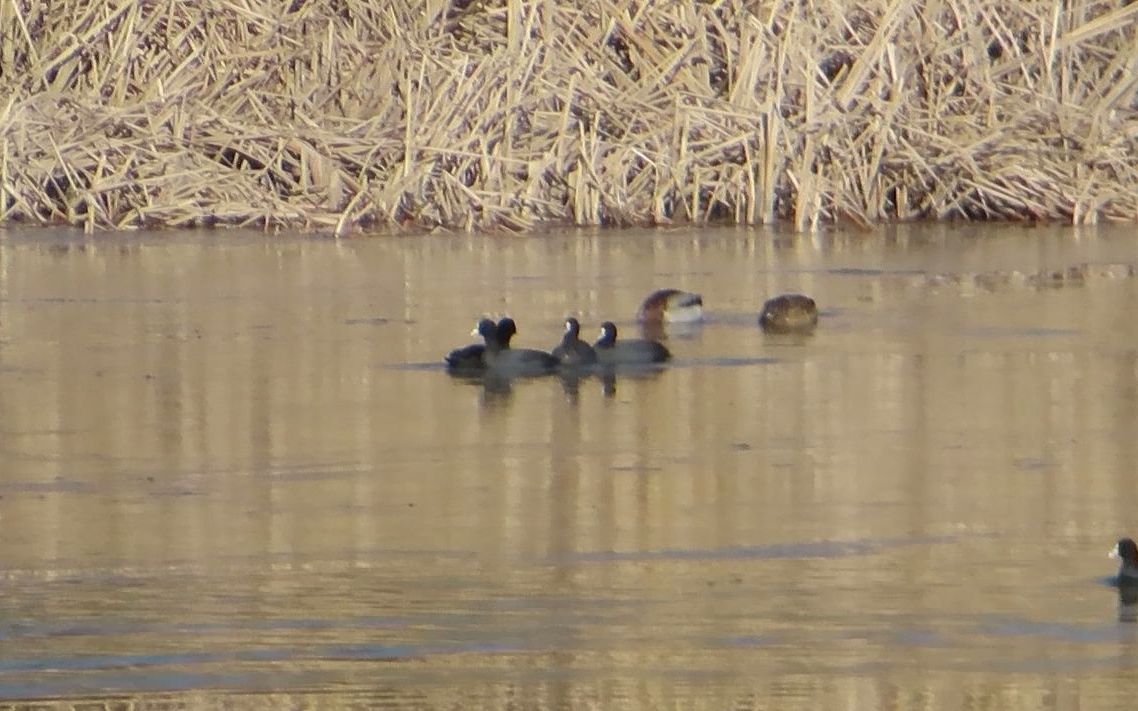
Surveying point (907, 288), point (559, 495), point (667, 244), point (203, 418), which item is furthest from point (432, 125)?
point (559, 495)

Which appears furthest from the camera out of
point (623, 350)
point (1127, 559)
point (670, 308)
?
point (670, 308)

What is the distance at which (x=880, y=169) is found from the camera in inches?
788

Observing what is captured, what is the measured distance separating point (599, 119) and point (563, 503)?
11773 mm

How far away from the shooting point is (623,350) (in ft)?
39.6

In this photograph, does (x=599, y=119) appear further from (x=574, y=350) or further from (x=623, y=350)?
(x=574, y=350)

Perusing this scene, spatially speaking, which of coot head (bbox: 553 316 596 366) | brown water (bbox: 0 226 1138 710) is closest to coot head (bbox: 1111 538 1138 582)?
brown water (bbox: 0 226 1138 710)

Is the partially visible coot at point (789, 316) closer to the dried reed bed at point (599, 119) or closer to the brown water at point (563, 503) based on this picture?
the brown water at point (563, 503)

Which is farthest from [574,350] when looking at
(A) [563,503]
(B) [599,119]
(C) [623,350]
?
(B) [599,119]

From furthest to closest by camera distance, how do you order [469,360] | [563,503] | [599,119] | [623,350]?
[599,119] → [623,350] → [469,360] → [563,503]

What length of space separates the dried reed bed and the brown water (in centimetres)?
416

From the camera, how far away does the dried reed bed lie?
64.5 feet

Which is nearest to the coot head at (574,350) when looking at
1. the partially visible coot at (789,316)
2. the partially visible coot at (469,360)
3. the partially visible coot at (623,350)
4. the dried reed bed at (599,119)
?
the partially visible coot at (623,350)

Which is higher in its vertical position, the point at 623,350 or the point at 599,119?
the point at 599,119

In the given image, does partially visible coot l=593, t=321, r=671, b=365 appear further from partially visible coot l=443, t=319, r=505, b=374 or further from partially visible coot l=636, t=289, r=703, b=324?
partially visible coot l=636, t=289, r=703, b=324
